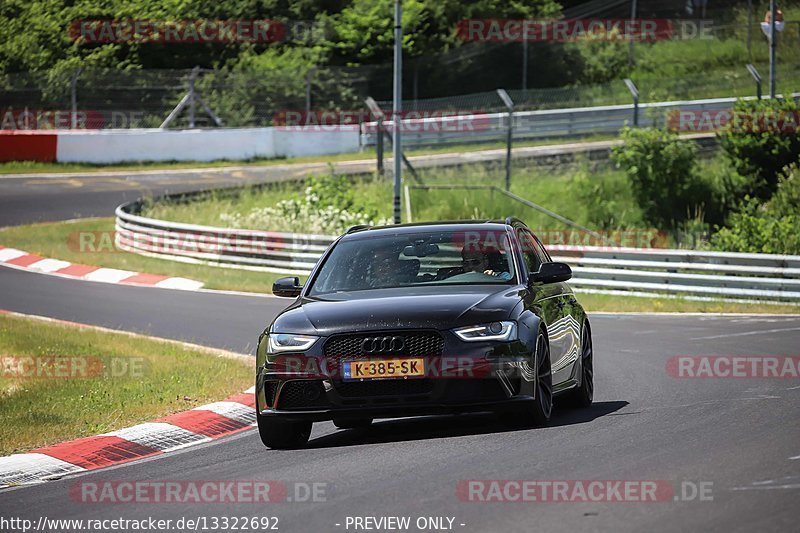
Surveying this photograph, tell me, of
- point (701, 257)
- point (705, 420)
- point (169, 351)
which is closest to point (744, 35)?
point (701, 257)

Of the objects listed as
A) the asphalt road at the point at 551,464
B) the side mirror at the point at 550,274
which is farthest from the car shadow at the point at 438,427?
the side mirror at the point at 550,274

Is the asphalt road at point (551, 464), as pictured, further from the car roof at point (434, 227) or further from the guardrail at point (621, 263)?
the guardrail at point (621, 263)

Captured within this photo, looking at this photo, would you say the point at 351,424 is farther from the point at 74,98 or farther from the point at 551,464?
the point at 74,98

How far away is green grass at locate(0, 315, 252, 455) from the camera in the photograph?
11.2 meters

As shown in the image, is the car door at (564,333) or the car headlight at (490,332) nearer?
the car headlight at (490,332)

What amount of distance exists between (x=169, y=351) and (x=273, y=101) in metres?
31.6

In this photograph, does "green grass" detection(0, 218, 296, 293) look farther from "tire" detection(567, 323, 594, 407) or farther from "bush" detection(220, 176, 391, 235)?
"tire" detection(567, 323, 594, 407)

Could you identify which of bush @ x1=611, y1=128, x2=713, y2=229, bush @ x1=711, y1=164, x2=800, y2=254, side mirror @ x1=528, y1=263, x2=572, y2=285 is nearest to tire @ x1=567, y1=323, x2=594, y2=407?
side mirror @ x1=528, y1=263, x2=572, y2=285

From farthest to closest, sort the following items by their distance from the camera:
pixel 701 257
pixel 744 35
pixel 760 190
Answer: pixel 744 35
pixel 760 190
pixel 701 257

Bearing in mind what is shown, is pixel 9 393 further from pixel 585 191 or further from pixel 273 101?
pixel 273 101

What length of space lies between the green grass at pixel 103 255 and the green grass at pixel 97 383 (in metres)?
8.92

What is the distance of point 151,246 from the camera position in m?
31.5

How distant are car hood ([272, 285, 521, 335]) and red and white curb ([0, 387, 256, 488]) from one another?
4.98ft

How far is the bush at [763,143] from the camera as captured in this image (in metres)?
35.4
